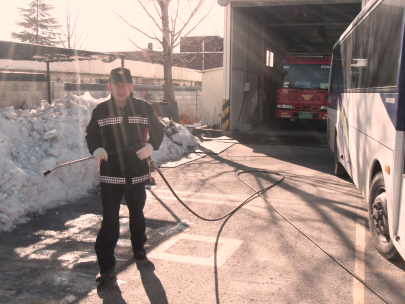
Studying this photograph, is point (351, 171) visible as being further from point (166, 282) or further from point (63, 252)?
point (63, 252)

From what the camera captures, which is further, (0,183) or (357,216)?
(357,216)

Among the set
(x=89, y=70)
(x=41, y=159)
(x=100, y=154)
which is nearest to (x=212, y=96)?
(x=41, y=159)

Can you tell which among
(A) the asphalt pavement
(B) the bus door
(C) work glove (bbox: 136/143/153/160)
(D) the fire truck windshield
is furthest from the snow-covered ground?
(D) the fire truck windshield

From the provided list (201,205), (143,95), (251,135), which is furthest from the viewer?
(143,95)

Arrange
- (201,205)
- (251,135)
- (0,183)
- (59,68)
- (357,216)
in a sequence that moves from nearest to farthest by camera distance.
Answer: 1. (0,183)
2. (357,216)
3. (201,205)
4. (251,135)
5. (59,68)

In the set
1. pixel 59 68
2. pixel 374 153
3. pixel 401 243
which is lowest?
pixel 401 243

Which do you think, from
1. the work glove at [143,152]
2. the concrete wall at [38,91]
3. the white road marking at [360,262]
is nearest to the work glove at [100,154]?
the work glove at [143,152]

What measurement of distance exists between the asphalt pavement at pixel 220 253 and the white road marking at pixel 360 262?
1 cm

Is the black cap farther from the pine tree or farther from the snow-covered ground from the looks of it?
the pine tree

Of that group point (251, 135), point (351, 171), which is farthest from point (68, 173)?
point (251, 135)

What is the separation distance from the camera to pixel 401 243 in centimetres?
416

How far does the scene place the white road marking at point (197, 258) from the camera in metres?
4.86

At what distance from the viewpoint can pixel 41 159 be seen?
7.55 metres

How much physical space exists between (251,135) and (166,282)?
1185cm
